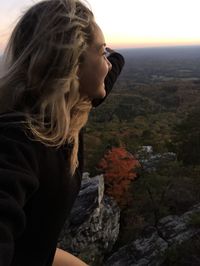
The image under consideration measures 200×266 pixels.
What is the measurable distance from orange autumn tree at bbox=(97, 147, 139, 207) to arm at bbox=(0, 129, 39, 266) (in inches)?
559

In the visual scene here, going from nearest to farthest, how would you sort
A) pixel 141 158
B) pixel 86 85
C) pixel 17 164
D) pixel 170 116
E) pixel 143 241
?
pixel 17 164, pixel 86 85, pixel 143 241, pixel 141 158, pixel 170 116

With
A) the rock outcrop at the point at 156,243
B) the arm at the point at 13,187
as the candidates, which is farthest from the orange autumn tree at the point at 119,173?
the arm at the point at 13,187

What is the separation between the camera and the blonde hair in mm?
1572

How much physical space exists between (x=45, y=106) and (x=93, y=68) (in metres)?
0.34

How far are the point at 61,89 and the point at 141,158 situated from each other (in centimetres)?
1788

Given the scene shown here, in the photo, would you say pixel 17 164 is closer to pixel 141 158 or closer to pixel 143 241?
pixel 143 241

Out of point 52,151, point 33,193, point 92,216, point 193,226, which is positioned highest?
point 52,151

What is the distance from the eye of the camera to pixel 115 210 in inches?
553

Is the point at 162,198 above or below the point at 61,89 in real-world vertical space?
below

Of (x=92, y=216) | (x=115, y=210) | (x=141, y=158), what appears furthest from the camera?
(x=141, y=158)

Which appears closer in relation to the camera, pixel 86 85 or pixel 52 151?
pixel 52 151

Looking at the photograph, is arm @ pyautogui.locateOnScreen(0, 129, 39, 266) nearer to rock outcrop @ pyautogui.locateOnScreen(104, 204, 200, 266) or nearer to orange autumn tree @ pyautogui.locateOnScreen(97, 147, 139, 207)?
rock outcrop @ pyautogui.locateOnScreen(104, 204, 200, 266)

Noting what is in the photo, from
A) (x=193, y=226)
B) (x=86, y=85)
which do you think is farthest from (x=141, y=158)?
(x=86, y=85)

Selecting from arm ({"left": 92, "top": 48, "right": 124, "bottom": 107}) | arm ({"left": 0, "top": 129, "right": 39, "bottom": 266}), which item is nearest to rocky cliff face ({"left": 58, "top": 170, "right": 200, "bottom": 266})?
arm ({"left": 92, "top": 48, "right": 124, "bottom": 107})
